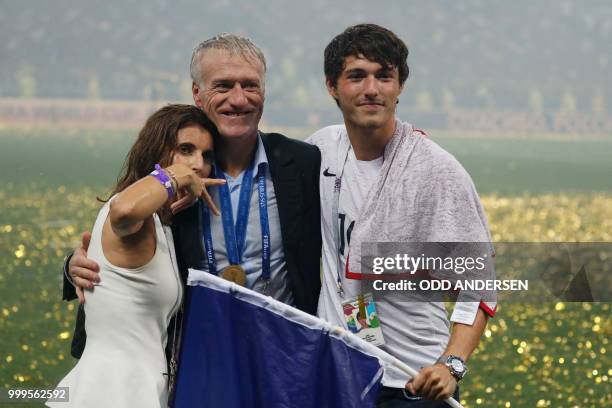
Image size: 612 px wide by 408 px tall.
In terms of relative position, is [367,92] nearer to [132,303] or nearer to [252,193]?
[252,193]

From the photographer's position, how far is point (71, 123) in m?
78.8

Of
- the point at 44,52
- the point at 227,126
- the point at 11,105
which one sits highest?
the point at 44,52

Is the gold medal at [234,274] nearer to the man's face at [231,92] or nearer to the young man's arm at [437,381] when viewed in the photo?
the man's face at [231,92]

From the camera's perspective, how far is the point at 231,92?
4168 mm

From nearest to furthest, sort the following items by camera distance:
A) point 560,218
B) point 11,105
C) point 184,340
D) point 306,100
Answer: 1. point 184,340
2. point 560,218
3. point 11,105
4. point 306,100

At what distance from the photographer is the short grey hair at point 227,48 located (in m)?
4.24

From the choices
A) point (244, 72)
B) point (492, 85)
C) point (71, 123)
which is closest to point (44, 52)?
point (71, 123)

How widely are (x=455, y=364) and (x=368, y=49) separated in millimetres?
1205

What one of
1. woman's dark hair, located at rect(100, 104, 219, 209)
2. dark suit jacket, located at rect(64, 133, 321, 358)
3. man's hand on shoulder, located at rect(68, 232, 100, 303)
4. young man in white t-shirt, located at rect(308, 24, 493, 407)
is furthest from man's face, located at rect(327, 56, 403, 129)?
man's hand on shoulder, located at rect(68, 232, 100, 303)

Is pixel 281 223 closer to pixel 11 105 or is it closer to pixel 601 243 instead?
pixel 601 243

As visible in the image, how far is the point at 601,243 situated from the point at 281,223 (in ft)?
53.4

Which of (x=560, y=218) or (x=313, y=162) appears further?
(x=560, y=218)

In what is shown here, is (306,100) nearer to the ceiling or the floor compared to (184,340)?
nearer to the ceiling

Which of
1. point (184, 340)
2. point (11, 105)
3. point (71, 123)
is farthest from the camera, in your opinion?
point (11, 105)
